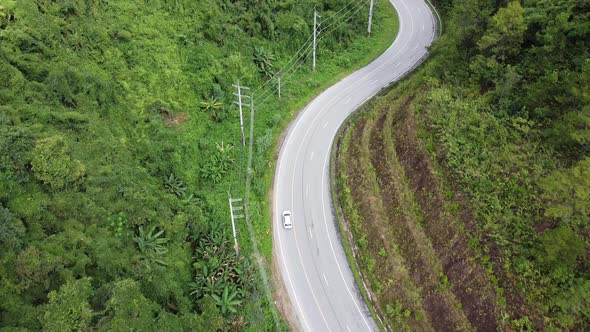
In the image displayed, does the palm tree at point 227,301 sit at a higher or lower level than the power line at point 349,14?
lower

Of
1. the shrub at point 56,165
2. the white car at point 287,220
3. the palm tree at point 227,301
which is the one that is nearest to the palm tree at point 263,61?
the white car at point 287,220

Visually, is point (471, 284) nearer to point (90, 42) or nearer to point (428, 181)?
point (428, 181)

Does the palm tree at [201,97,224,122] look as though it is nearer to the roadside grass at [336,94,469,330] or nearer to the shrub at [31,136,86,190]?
the roadside grass at [336,94,469,330]

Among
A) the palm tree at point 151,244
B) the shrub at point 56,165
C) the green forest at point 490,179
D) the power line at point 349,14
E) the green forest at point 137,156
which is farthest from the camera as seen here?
the power line at point 349,14

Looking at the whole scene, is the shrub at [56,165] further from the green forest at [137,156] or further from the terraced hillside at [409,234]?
the terraced hillside at [409,234]

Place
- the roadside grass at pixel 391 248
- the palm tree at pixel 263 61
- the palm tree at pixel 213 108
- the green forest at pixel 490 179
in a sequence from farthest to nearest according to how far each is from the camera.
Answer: the palm tree at pixel 263 61 → the palm tree at pixel 213 108 → the roadside grass at pixel 391 248 → the green forest at pixel 490 179

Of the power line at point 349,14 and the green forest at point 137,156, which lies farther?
the power line at point 349,14

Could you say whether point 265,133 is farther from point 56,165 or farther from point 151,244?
point 56,165

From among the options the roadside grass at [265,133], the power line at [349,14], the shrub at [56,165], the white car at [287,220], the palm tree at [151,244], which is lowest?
the palm tree at [151,244]
